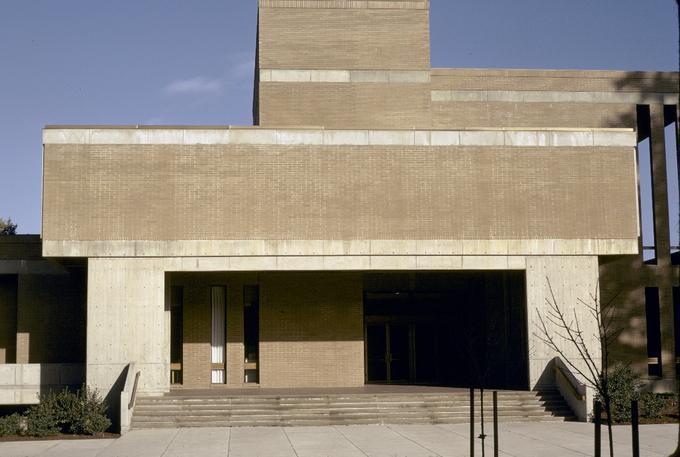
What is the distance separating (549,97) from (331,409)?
18.6 metres

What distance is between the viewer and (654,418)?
2883 cm

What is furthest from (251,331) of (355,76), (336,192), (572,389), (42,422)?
(572,389)

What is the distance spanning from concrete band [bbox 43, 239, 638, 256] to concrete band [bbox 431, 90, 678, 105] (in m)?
9.46

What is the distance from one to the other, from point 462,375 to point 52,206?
18.9 m

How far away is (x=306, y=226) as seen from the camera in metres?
31.1

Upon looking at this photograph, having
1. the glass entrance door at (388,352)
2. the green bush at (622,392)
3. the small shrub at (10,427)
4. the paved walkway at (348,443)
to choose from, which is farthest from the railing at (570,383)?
the small shrub at (10,427)

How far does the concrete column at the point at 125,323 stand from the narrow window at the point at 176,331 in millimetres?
3667

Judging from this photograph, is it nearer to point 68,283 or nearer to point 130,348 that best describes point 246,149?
point 130,348

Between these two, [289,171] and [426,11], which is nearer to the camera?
[289,171]

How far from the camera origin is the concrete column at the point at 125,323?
29.8 m

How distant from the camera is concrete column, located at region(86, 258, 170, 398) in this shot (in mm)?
29828

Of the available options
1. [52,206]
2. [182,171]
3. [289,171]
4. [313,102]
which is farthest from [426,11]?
[52,206]

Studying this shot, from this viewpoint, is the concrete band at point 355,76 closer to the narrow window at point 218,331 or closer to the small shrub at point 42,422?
the narrow window at point 218,331

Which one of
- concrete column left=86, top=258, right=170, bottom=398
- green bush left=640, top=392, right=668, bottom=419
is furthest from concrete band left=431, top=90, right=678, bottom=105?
concrete column left=86, top=258, right=170, bottom=398
